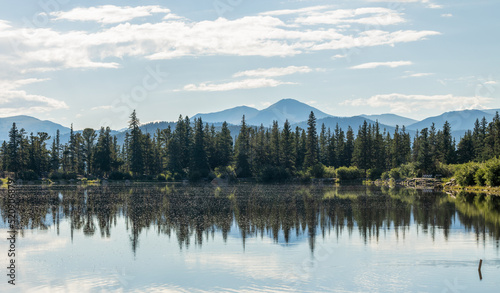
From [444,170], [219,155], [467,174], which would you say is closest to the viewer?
[467,174]

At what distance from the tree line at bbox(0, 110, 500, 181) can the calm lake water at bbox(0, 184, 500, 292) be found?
70040 mm

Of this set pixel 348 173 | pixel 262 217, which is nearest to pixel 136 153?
pixel 348 173

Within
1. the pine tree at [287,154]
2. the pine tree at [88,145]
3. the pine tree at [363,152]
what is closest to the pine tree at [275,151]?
the pine tree at [287,154]

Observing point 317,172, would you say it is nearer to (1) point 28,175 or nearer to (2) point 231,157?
(2) point 231,157

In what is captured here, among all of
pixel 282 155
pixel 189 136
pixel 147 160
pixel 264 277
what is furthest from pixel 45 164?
pixel 264 277

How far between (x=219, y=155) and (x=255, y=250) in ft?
311

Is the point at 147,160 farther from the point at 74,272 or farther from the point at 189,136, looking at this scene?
the point at 74,272

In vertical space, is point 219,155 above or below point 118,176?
above

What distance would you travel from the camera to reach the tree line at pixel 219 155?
4370 inches

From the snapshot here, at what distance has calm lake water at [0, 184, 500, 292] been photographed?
19438 millimetres

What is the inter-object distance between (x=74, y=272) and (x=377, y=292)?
12657mm

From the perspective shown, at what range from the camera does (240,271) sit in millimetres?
21328

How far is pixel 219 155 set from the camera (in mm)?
120375

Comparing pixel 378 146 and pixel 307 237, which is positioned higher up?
pixel 378 146
